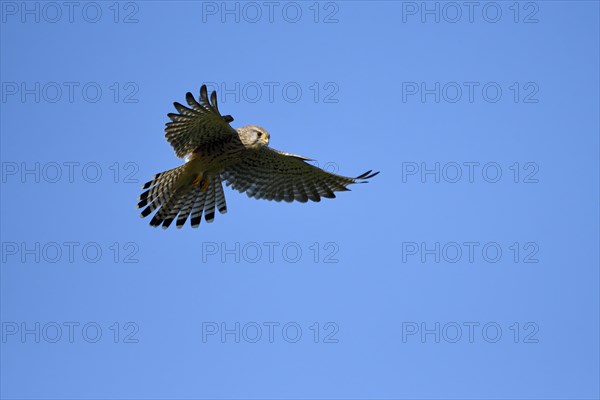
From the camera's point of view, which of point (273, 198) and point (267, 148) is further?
point (273, 198)

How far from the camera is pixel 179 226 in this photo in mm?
14188

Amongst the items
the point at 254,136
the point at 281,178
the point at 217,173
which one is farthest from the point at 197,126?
the point at 281,178

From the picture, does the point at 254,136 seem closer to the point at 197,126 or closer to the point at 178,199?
the point at 197,126

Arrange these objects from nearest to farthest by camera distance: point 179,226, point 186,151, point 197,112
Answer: point 197,112
point 186,151
point 179,226

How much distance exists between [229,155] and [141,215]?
1.63 m

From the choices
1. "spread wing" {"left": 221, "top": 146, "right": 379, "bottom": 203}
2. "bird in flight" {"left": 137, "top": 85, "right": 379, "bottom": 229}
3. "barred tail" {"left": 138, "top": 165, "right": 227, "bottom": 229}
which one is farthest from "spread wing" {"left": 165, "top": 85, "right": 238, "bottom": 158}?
"spread wing" {"left": 221, "top": 146, "right": 379, "bottom": 203}

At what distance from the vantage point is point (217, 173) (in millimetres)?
14156

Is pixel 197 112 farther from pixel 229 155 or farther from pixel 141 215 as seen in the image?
pixel 141 215

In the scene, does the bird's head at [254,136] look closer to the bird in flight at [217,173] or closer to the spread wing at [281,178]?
the bird in flight at [217,173]

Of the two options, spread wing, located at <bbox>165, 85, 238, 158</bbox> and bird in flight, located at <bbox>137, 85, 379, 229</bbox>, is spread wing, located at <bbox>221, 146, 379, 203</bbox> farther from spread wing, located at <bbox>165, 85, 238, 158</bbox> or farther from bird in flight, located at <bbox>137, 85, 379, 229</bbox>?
spread wing, located at <bbox>165, 85, 238, 158</bbox>

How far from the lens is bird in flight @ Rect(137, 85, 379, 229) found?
12914 millimetres

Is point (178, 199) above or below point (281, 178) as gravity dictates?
below

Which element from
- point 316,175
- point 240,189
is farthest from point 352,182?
point 240,189

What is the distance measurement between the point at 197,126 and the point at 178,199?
1.71 meters
